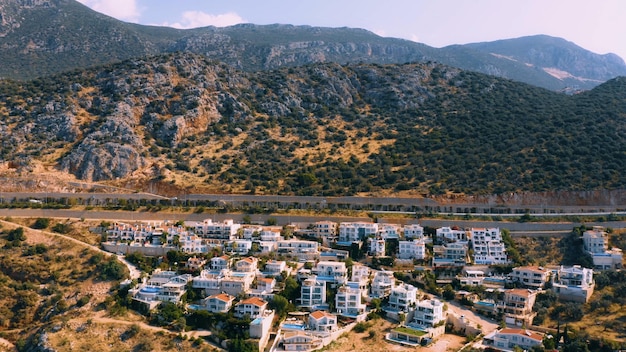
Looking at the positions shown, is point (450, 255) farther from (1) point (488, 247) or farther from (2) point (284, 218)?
(2) point (284, 218)

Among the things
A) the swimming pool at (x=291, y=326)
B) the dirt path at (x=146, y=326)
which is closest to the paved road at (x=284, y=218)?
the swimming pool at (x=291, y=326)

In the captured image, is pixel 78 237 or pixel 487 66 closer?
pixel 78 237

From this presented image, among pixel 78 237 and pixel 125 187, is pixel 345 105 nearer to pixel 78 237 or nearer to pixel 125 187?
pixel 125 187

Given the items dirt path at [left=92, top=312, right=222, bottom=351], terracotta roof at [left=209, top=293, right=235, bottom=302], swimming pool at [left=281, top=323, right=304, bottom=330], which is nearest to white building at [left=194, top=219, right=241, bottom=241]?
terracotta roof at [left=209, top=293, right=235, bottom=302]

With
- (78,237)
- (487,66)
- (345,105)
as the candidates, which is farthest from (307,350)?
(487,66)

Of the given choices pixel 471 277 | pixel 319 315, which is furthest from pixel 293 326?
pixel 471 277

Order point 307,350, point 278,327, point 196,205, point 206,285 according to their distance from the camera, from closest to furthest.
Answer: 1. point 307,350
2. point 278,327
3. point 206,285
4. point 196,205

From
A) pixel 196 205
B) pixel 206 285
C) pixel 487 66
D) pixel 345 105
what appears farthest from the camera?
pixel 487 66
